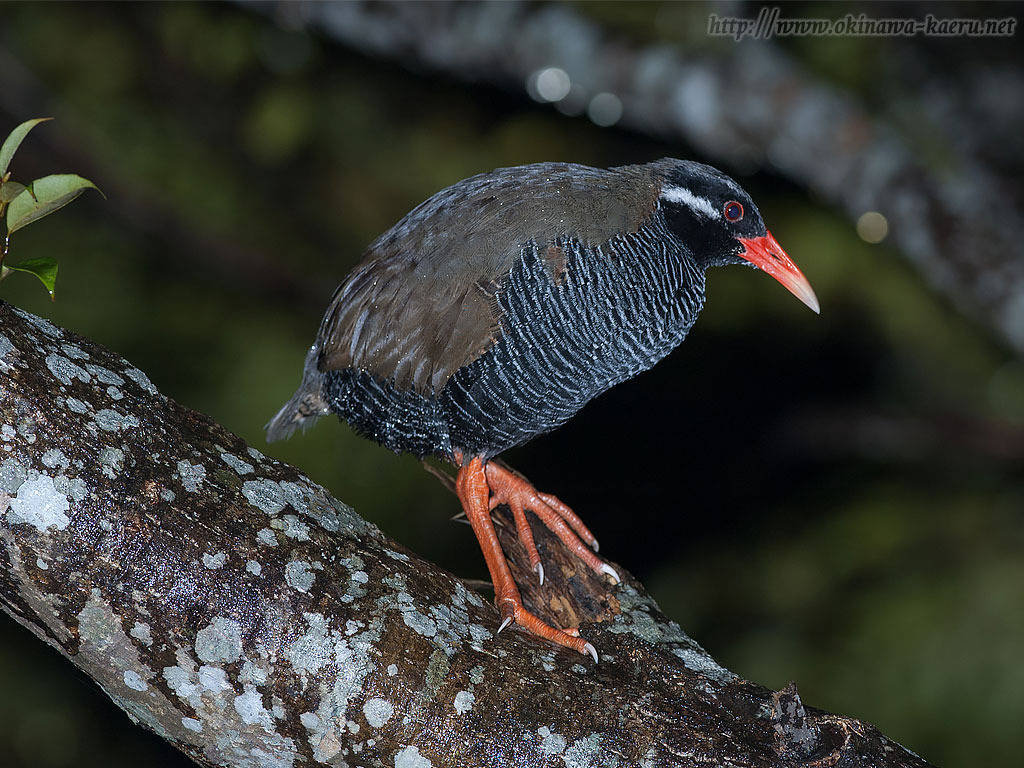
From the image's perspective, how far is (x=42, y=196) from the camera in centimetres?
211

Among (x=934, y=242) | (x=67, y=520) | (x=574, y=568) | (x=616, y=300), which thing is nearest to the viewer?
(x=67, y=520)

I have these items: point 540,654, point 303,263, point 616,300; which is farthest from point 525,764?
point 303,263

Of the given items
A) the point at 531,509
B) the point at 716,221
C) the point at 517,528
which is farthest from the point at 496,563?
the point at 716,221

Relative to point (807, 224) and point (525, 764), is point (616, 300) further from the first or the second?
point (807, 224)

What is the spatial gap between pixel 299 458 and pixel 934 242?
4032mm

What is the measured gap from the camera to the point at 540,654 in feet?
8.21

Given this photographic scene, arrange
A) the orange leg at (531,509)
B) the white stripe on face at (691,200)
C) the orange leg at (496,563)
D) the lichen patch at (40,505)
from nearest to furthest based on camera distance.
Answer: the lichen patch at (40,505) < the orange leg at (496,563) < the white stripe on face at (691,200) < the orange leg at (531,509)

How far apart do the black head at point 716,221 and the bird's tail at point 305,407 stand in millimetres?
1457

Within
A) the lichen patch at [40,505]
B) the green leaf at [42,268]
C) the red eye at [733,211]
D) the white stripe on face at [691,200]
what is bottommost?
the lichen patch at [40,505]

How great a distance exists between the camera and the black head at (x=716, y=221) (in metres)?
3.17

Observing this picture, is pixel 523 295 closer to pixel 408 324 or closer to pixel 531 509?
pixel 408 324

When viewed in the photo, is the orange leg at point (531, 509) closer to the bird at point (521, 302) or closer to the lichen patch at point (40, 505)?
the bird at point (521, 302)

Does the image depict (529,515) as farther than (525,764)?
Yes

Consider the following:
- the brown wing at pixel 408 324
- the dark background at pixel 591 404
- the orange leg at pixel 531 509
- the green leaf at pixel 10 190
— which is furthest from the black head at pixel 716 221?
the dark background at pixel 591 404
